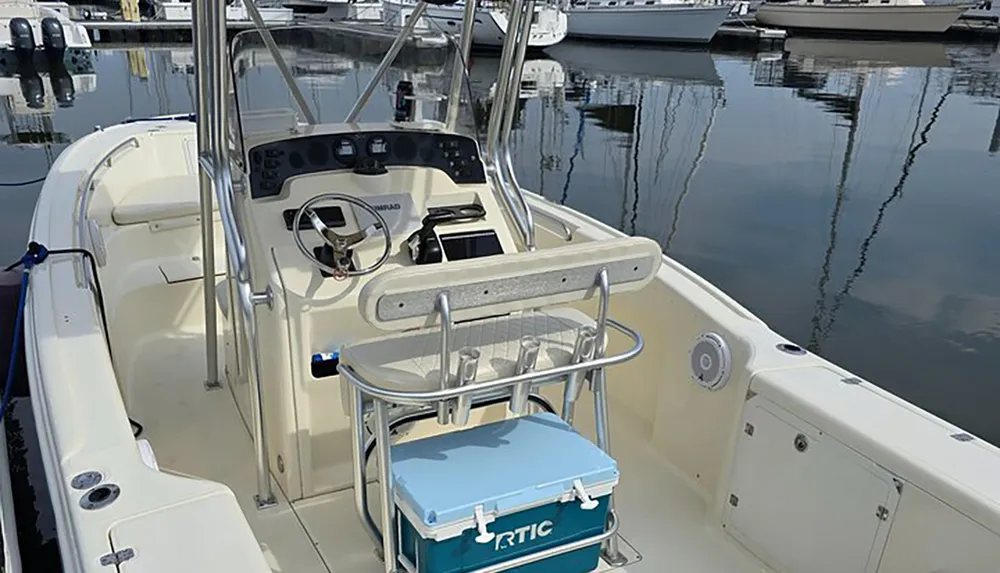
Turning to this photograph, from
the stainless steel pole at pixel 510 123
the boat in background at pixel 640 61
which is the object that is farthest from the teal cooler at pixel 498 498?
the boat in background at pixel 640 61

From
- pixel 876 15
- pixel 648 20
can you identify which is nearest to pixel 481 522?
pixel 648 20

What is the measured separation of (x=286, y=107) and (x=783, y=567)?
6.00 ft

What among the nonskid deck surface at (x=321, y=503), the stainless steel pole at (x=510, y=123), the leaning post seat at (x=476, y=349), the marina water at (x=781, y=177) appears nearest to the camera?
the leaning post seat at (x=476, y=349)

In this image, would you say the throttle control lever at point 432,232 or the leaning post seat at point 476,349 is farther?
the throttle control lever at point 432,232

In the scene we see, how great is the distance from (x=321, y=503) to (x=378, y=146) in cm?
100

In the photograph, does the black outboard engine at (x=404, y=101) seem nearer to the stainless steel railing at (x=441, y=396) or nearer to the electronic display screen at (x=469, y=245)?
the electronic display screen at (x=469, y=245)

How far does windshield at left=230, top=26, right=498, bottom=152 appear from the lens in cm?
209

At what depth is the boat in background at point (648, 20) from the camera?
2220cm

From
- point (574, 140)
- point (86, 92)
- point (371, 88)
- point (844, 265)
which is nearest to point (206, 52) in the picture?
point (371, 88)

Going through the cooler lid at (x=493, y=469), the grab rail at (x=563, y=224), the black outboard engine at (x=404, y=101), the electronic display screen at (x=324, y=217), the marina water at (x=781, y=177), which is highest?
the black outboard engine at (x=404, y=101)

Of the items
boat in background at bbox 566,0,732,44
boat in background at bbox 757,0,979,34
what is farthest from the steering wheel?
boat in background at bbox 757,0,979,34

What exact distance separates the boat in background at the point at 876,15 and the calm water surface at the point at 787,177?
866cm

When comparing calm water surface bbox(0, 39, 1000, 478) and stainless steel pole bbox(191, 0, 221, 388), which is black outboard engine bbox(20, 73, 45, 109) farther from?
stainless steel pole bbox(191, 0, 221, 388)

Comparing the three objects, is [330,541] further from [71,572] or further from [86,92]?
[86,92]
